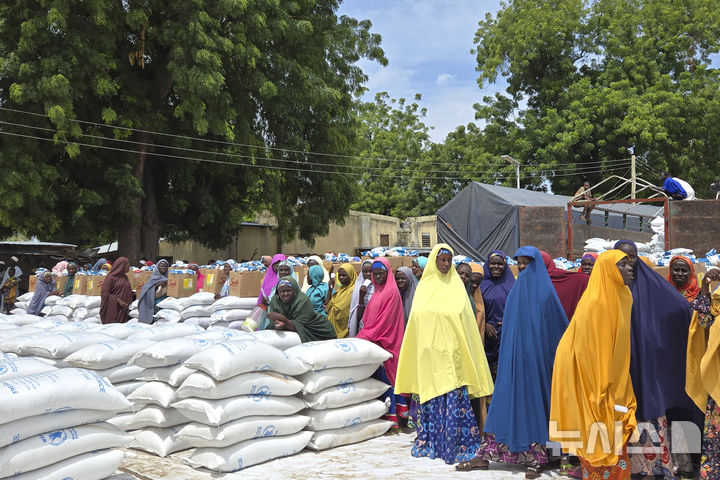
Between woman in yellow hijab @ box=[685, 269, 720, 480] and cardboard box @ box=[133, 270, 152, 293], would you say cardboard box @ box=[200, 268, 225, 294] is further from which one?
woman in yellow hijab @ box=[685, 269, 720, 480]

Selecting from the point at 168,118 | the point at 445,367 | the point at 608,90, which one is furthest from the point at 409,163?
the point at 445,367

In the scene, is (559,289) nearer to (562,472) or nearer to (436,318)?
(436,318)

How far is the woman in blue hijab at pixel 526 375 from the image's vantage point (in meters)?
3.96

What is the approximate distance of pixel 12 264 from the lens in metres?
14.2

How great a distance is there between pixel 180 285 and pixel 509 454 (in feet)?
19.6

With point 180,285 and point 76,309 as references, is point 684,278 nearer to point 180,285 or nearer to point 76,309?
point 180,285

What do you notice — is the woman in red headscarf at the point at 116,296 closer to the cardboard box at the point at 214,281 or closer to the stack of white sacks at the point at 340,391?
the cardboard box at the point at 214,281

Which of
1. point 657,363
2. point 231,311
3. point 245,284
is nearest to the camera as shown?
point 657,363

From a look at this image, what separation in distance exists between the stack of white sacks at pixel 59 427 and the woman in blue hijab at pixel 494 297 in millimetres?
2621

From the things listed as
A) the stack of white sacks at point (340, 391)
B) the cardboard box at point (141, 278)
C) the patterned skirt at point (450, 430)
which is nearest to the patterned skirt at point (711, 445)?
the patterned skirt at point (450, 430)

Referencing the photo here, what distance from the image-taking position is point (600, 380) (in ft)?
11.6

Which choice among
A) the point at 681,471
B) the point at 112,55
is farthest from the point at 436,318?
the point at 112,55

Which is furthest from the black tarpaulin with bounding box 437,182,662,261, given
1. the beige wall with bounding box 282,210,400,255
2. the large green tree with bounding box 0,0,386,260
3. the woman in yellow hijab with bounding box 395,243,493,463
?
the beige wall with bounding box 282,210,400,255

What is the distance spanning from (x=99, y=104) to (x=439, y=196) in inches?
716
